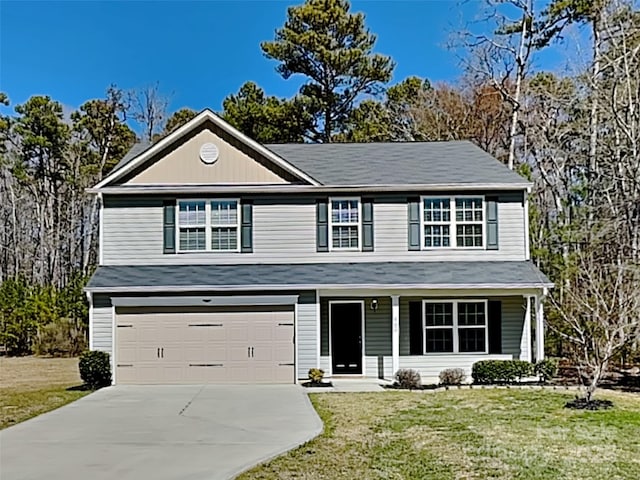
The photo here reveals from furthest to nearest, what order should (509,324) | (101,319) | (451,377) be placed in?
(509,324) < (101,319) < (451,377)

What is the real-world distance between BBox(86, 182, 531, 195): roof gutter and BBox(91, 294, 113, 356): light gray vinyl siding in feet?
9.42

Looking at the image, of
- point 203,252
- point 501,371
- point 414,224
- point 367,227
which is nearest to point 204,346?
point 203,252

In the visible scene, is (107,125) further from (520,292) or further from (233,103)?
(520,292)

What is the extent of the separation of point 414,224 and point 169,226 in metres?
6.45

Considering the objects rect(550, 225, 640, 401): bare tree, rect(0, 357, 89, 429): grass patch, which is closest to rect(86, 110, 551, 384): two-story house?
rect(0, 357, 89, 429): grass patch

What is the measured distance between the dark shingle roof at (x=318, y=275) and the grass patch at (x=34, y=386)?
2.78 m

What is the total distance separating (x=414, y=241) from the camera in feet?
62.6

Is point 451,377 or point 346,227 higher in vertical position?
point 346,227

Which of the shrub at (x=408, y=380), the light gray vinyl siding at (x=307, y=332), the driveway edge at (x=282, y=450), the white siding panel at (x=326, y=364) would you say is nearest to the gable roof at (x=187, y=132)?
the light gray vinyl siding at (x=307, y=332)

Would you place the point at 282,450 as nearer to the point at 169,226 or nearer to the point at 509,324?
the point at 169,226

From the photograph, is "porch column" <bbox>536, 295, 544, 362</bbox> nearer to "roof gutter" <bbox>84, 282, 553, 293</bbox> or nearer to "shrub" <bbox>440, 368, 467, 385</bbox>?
"roof gutter" <bbox>84, 282, 553, 293</bbox>

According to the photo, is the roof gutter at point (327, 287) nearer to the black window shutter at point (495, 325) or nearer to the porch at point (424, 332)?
the porch at point (424, 332)

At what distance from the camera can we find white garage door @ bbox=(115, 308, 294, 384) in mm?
17906

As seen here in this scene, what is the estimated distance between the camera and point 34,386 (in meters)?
18.4
